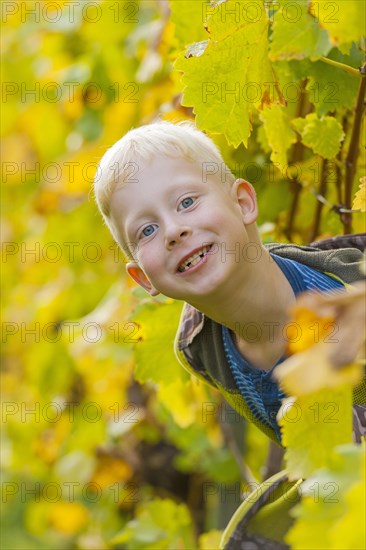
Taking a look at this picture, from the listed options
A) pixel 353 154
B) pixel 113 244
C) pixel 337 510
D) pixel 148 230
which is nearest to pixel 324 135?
pixel 353 154

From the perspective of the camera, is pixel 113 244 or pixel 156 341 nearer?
pixel 156 341

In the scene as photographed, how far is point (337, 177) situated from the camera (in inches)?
52.4

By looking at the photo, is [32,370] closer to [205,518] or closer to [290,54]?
[205,518]

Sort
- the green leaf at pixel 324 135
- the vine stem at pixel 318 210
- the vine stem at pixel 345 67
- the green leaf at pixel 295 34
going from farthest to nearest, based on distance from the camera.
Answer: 1. the vine stem at pixel 318 210
2. the green leaf at pixel 324 135
3. the vine stem at pixel 345 67
4. the green leaf at pixel 295 34

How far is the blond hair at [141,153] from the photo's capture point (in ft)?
3.50

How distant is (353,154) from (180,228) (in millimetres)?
318

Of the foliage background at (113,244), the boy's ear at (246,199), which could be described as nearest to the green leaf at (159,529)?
the foliage background at (113,244)

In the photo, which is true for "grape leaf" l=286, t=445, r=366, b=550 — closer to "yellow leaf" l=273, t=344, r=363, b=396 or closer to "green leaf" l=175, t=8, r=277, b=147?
"yellow leaf" l=273, t=344, r=363, b=396

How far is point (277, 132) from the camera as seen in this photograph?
1202mm

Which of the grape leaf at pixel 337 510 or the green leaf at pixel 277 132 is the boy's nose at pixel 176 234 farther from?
the grape leaf at pixel 337 510

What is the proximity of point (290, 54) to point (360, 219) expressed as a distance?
40cm

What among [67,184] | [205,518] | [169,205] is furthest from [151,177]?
[205,518]

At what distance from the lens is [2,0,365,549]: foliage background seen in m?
1.25

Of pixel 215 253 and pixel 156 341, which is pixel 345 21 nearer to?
pixel 215 253
